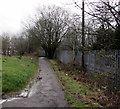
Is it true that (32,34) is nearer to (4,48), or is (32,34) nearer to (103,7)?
(4,48)

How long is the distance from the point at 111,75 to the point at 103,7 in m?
3.37

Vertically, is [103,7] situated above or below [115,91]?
above

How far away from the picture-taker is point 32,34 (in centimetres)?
4800

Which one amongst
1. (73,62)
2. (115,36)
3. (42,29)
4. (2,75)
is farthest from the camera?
(42,29)

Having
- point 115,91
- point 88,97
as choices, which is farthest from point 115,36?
point 88,97

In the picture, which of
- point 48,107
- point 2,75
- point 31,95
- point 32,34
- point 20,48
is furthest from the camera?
point 20,48

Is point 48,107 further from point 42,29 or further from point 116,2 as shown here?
point 42,29

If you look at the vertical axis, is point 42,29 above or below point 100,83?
above

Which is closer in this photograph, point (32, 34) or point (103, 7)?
point (103, 7)

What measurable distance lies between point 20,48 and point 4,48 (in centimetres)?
890

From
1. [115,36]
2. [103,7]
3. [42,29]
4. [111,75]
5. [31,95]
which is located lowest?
[31,95]

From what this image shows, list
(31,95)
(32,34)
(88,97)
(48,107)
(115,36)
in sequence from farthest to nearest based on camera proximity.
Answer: (32,34) → (115,36) → (31,95) → (88,97) → (48,107)

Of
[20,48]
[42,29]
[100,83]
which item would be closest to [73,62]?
[100,83]

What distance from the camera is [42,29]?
44781mm
